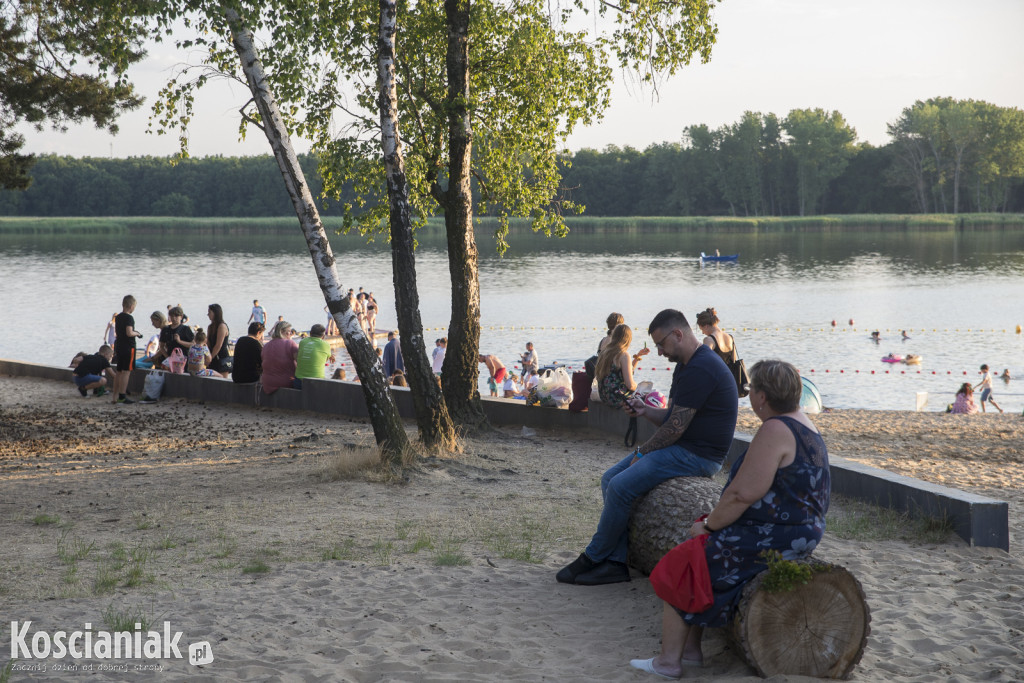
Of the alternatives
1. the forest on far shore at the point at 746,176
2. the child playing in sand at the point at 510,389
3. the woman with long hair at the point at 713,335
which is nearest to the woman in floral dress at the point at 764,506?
the woman with long hair at the point at 713,335

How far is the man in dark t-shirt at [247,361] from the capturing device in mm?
12086

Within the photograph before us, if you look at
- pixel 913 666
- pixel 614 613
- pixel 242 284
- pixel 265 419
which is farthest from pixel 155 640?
pixel 242 284

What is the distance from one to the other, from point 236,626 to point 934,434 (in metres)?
8.98

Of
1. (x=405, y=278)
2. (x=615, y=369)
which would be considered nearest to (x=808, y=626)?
(x=615, y=369)

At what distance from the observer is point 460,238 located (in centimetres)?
959

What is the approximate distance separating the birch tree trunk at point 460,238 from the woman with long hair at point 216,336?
4.30 m

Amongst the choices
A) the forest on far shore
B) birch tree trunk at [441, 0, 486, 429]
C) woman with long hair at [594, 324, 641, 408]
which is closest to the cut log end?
woman with long hair at [594, 324, 641, 408]

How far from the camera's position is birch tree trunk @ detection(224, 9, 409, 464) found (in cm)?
743

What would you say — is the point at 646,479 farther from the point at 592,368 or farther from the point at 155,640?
the point at 592,368

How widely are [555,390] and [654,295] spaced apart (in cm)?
3588

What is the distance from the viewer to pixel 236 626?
13.8 ft

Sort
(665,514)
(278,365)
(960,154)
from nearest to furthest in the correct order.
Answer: (665,514) → (278,365) → (960,154)

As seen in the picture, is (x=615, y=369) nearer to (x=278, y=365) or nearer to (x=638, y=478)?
(x=638, y=478)

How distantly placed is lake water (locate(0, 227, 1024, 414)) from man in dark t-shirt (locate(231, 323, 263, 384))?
1277 cm
